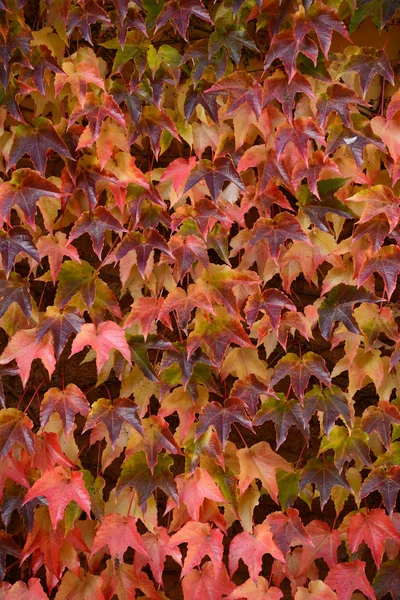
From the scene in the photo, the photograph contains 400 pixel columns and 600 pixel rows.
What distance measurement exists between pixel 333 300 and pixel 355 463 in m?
0.49

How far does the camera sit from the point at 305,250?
6.42 ft

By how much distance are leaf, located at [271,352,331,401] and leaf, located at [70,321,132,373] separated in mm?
399

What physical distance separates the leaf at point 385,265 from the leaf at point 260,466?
0.52 m

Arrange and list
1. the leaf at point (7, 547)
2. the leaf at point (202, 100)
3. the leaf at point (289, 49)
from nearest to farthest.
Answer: the leaf at point (289, 49)
the leaf at point (202, 100)
the leaf at point (7, 547)

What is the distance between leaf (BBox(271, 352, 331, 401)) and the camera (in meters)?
1.91

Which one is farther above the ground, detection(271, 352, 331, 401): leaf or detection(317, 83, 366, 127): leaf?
detection(317, 83, 366, 127): leaf

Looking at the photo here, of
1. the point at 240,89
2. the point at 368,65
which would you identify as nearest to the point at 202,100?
the point at 240,89

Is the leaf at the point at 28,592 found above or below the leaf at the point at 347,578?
below

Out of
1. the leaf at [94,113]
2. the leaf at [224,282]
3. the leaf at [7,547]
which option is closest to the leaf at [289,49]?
the leaf at [94,113]

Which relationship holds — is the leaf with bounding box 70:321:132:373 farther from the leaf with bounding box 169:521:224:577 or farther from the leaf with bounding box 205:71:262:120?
the leaf with bounding box 205:71:262:120

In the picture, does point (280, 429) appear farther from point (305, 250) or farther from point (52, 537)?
point (52, 537)

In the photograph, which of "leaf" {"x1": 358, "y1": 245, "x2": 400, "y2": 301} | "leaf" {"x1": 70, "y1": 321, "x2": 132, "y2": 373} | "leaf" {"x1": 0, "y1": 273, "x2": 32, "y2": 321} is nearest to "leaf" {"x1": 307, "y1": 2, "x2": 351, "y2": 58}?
"leaf" {"x1": 358, "y1": 245, "x2": 400, "y2": 301}

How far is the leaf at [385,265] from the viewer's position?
1892 mm

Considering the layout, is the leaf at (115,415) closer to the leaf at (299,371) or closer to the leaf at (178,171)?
the leaf at (299,371)
